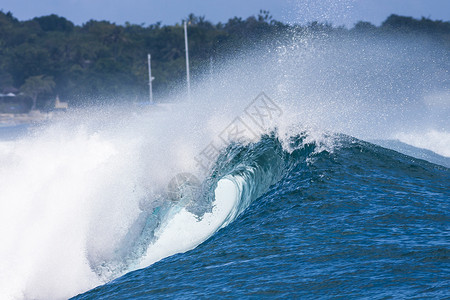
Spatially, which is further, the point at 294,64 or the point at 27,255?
the point at 294,64

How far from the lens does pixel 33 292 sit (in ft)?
24.8

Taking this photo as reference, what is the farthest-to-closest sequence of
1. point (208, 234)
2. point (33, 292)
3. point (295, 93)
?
point (295, 93) < point (208, 234) < point (33, 292)

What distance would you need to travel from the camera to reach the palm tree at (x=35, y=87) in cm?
8056

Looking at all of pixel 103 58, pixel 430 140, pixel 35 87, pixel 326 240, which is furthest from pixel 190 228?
pixel 103 58

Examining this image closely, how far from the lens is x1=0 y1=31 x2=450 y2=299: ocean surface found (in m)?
5.82

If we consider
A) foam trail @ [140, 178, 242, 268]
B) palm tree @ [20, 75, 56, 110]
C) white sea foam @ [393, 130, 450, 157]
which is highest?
palm tree @ [20, 75, 56, 110]

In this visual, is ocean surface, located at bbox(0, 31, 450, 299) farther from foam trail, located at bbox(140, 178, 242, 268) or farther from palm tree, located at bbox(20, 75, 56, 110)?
palm tree, located at bbox(20, 75, 56, 110)

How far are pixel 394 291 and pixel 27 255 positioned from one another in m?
5.36

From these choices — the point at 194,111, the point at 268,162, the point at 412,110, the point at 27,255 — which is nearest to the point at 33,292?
the point at 27,255

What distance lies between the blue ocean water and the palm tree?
75.9 metres

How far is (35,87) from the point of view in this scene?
265ft

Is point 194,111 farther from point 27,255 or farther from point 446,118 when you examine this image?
point 446,118

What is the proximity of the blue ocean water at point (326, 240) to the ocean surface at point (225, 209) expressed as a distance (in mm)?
23

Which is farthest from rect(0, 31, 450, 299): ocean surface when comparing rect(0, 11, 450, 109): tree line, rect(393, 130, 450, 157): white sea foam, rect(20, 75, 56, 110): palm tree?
rect(20, 75, 56, 110): palm tree
